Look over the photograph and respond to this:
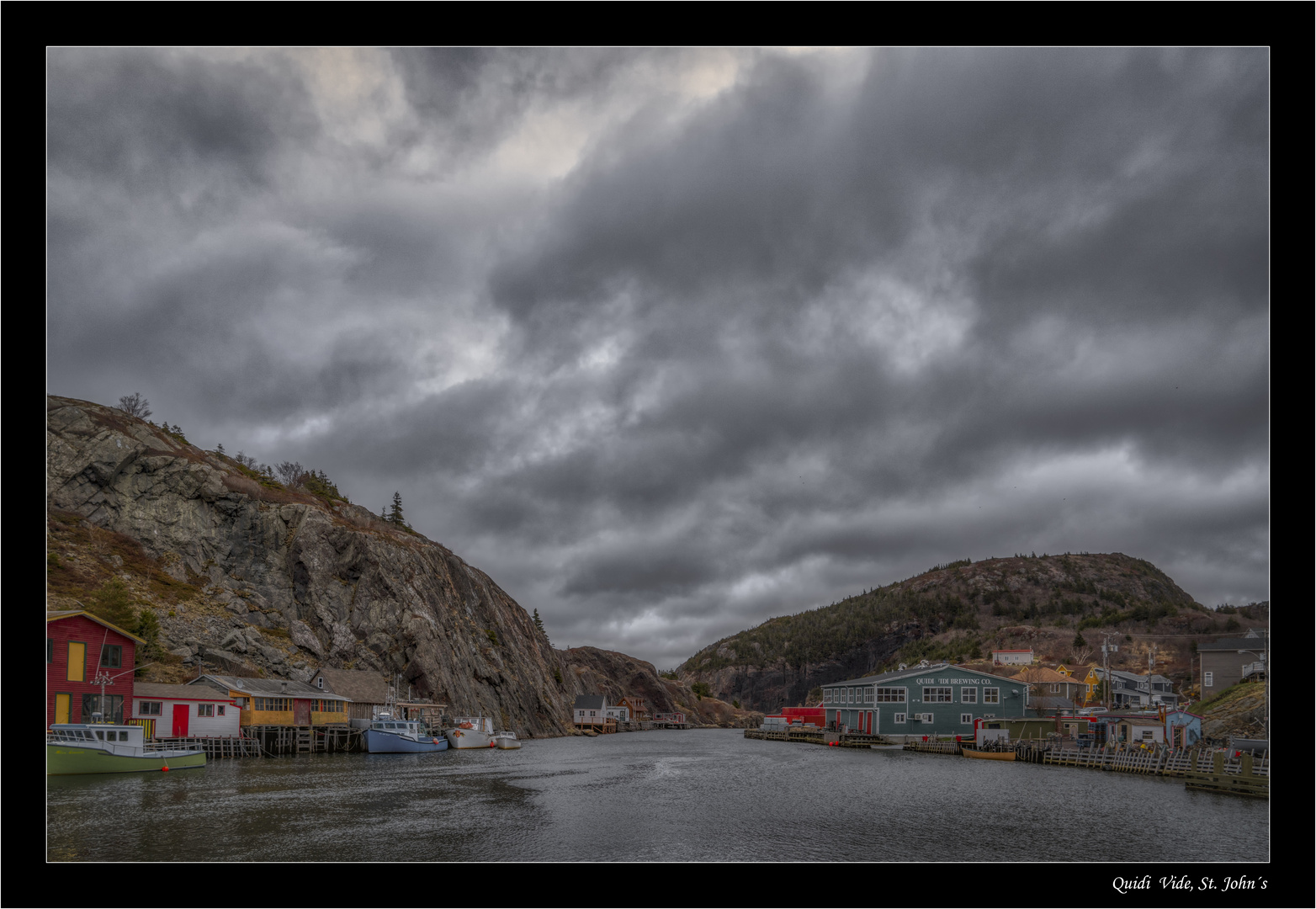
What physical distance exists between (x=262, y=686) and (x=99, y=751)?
74.5 ft

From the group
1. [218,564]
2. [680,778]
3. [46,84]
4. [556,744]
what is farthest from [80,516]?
[46,84]

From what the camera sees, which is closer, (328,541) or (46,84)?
(46,84)

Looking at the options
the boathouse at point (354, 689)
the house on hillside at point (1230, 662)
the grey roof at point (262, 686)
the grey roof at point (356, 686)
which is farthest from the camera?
the grey roof at point (356, 686)

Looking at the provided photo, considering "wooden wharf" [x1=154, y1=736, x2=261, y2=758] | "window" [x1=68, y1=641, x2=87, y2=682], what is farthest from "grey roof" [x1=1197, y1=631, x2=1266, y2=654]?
"window" [x1=68, y1=641, x2=87, y2=682]

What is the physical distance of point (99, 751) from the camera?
43.5 metres

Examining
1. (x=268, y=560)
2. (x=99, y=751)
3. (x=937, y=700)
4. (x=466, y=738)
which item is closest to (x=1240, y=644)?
(x=937, y=700)

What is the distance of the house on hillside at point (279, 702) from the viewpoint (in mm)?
62500

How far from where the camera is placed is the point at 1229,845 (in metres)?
27.6

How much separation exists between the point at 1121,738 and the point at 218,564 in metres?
89.2

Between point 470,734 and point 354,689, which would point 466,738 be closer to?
point 470,734

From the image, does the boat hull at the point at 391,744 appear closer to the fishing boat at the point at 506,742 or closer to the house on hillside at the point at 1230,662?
the fishing boat at the point at 506,742

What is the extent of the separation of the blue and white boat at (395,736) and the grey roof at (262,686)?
4921 mm

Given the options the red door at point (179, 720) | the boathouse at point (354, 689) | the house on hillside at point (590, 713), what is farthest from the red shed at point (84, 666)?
the house on hillside at point (590, 713)

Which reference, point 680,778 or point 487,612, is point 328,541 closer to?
point 487,612
